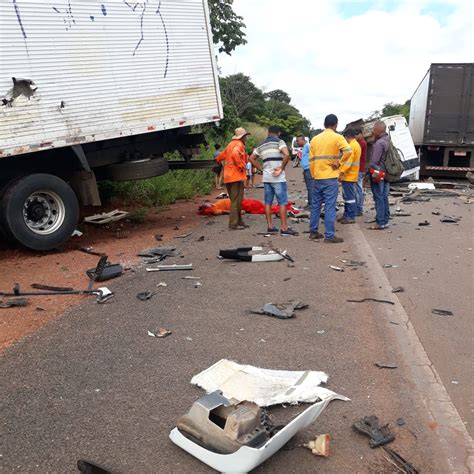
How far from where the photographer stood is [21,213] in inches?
284

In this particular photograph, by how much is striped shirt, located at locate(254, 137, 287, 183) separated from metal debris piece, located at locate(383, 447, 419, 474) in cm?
611

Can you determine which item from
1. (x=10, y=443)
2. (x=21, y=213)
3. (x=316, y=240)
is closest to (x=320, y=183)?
(x=316, y=240)

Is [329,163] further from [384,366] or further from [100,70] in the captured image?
[384,366]

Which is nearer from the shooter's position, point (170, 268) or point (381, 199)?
point (170, 268)

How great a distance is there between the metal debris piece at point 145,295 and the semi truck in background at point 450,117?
45.5ft

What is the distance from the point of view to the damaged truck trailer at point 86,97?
710 cm

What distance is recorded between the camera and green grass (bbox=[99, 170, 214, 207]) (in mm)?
12234

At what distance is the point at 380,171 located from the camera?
29.3 feet

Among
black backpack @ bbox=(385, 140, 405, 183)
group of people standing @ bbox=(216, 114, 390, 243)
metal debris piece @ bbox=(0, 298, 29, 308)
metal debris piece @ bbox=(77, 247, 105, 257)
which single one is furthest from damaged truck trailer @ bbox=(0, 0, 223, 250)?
black backpack @ bbox=(385, 140, 405, 183)

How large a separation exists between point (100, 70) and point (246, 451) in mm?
7249

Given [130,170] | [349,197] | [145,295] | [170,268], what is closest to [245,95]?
[349,197]

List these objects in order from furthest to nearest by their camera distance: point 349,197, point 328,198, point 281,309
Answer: point 349,197 < point 328,198 < point 281,309

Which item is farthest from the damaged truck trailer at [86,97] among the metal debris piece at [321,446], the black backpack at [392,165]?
the metal debris piece at [321,446]

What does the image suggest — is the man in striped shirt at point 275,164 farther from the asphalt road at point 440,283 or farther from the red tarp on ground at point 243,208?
the red tarp on ground at point 243,208
